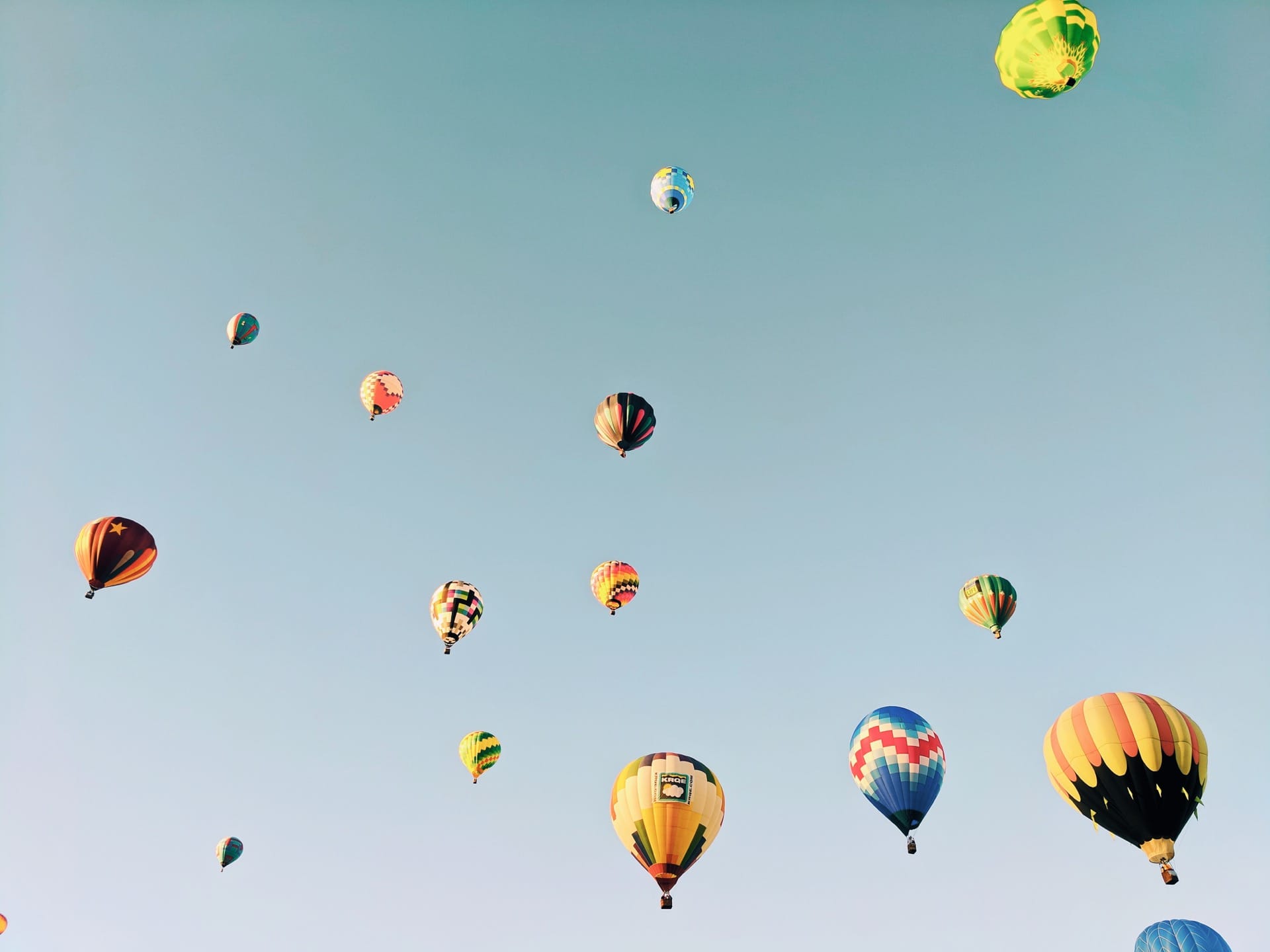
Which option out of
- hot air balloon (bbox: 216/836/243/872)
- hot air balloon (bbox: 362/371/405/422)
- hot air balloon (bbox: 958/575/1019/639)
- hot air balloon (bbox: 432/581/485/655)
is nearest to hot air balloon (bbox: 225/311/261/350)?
hot air balloon (bbox: 362/371/405/422)

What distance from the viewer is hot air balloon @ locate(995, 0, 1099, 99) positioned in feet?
58.4

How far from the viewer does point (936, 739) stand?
77.0ft

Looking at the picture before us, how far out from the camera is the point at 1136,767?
15836mm

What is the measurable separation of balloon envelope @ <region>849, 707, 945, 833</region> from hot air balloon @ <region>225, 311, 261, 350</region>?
2525 cm

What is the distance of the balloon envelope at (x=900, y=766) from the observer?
22188 mm

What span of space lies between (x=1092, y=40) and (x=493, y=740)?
92.6 ft

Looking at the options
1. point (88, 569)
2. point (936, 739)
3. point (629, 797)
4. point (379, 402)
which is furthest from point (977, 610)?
point (88, 569)

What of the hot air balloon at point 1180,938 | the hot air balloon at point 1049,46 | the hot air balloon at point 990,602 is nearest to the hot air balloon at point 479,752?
the hot air balloon at point 990,602

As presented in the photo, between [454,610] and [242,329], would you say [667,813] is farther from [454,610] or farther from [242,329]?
[242,329]

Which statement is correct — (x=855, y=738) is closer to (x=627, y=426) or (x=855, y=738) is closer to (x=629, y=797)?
(x=629, y=797)

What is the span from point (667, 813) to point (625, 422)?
12067 mm

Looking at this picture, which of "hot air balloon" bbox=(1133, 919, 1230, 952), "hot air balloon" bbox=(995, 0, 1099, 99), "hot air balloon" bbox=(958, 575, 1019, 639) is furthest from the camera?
"hot air balloon" bbox=(958, 575, 1019, 639)

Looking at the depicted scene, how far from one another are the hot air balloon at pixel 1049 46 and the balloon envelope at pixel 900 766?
17.0 m

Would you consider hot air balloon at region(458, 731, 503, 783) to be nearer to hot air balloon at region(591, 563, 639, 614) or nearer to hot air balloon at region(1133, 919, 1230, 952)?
hot air balloon at region(591, 563, 639, 614)
